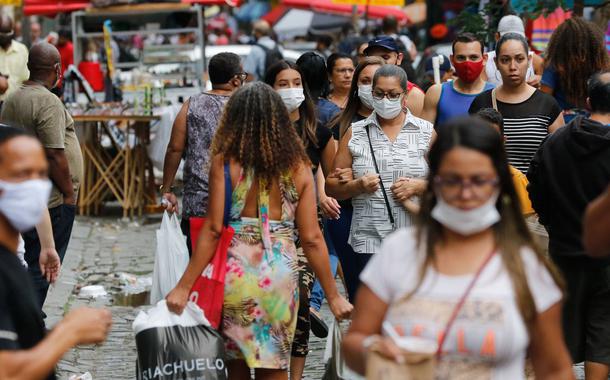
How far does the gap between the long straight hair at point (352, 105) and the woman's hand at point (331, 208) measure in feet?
1.76

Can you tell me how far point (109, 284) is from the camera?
10773mm

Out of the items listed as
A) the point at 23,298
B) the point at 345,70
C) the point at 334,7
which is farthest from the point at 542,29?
the point at 334,7

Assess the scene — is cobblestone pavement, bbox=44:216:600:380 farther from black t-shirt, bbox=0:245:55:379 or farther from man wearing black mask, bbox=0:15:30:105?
black t-shirt, bbox=0:245:55:379

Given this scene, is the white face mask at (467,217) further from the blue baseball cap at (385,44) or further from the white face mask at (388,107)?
the blue baseball cap at (385,44)

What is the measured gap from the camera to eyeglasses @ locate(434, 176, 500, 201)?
3.60 meters

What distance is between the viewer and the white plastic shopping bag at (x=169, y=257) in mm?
6938

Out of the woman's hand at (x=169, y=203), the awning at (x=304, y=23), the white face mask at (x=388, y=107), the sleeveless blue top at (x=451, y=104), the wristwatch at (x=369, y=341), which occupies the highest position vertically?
the white face mask at (x=388, y=107)

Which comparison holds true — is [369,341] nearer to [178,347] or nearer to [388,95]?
[178,347]

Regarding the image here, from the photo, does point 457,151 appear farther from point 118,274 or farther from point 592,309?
point 118,274

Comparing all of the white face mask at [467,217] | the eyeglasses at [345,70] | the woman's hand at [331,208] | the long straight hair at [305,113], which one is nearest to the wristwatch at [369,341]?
the white face mask at [467,217]

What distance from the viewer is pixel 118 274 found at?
11.2m

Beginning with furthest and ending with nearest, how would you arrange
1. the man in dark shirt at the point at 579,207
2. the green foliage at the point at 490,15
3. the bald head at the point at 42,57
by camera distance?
the green foliage at the point at 490,15, the bald head at the point at 42,57, the man in dark shirt at the point at 579,207

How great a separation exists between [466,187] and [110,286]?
24.4ft

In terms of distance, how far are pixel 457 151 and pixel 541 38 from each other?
10310mm
